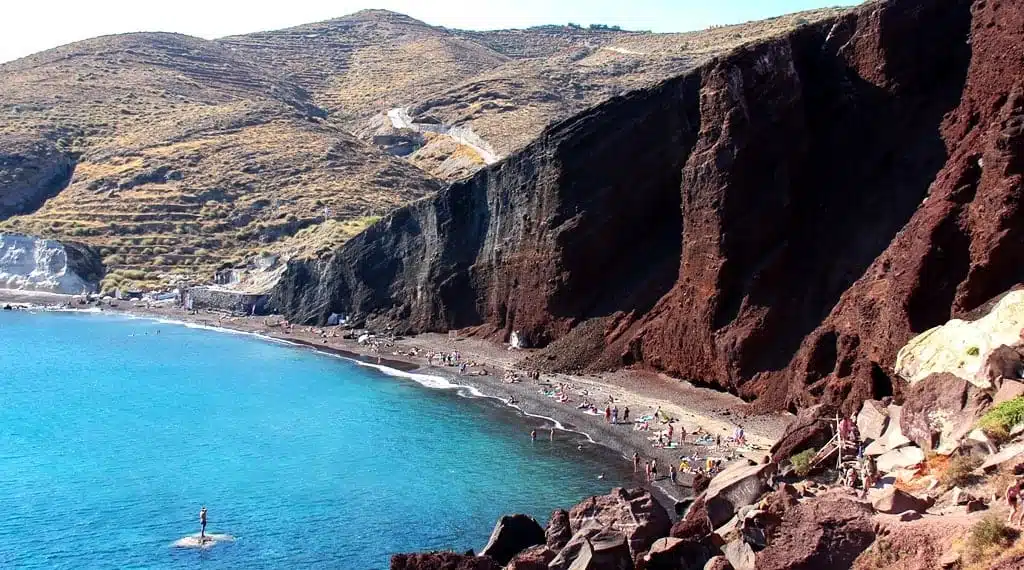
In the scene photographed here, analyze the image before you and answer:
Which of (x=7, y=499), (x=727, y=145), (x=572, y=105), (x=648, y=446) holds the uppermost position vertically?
(x=572, y=105)

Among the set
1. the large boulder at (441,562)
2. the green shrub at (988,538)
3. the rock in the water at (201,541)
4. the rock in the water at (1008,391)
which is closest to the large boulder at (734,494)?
the large boulder at (441,562)

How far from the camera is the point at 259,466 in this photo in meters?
47.8

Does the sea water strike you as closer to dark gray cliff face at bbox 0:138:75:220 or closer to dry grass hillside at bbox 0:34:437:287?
dry grass hillside at bbox 0:34:437:287

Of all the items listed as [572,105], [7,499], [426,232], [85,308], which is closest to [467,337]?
[426,232]

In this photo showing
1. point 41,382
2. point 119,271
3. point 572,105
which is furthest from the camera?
point 572,105

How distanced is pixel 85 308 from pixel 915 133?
3805 inches

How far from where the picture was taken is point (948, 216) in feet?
136

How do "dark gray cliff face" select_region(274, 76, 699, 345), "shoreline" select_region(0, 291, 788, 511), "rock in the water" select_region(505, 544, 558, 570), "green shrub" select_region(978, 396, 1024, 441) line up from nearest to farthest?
"green shrub" select_region(978, 396, 1024, 441), "rock in the water" select_region(505, 544, 558, 570), "shoreline" select_region(0, 291, 788, 511), "dark gray cliff face" select_region(274, 76, 699, 345)

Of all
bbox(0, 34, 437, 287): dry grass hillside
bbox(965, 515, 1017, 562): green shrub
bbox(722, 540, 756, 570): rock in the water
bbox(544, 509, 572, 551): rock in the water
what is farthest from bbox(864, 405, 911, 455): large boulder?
bbox(0, 34, 437, 287): dry grass hillside

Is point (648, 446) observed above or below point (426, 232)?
below

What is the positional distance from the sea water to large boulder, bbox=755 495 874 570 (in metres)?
15.5

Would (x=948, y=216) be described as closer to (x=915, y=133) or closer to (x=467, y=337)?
(x=915, y=133)

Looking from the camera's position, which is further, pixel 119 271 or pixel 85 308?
pixel 119 271

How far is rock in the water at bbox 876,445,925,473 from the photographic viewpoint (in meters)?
26.9
